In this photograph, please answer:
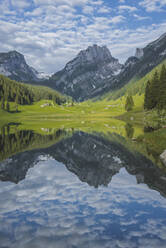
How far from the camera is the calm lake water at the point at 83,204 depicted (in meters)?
10.2

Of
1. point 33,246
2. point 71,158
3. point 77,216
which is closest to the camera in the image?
point 33,246

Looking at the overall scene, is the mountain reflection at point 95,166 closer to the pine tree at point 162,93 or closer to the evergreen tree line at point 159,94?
the pine tree at point 162,93

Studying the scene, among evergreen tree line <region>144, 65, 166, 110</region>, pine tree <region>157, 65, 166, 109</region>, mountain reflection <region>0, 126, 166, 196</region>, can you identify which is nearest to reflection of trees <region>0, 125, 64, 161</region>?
mountain reflection <region>0, 126, 166, 196</region>

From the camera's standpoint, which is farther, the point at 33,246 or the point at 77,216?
the point at 77,216

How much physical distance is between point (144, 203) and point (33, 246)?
26.2 ft

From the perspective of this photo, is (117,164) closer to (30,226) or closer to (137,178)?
(137,178)

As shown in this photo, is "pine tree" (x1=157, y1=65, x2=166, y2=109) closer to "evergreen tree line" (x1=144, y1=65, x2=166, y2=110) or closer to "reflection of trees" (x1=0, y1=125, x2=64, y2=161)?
"evergreen tree line" (x1=144, y1=65, x2=166, y2=110)

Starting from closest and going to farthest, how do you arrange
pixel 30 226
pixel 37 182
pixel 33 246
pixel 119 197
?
1. pixel 33 246
2. pixel 30 226
3. pixel 119 197
4. pixel 37 182

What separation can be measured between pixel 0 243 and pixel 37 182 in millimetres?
9673

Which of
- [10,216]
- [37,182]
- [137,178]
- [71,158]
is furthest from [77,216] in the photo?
[71,158]

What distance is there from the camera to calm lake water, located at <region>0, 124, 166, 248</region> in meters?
10.2

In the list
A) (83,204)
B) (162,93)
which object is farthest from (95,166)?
(162,93)

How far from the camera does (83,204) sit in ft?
46.8

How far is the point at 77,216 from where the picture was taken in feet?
41.0
